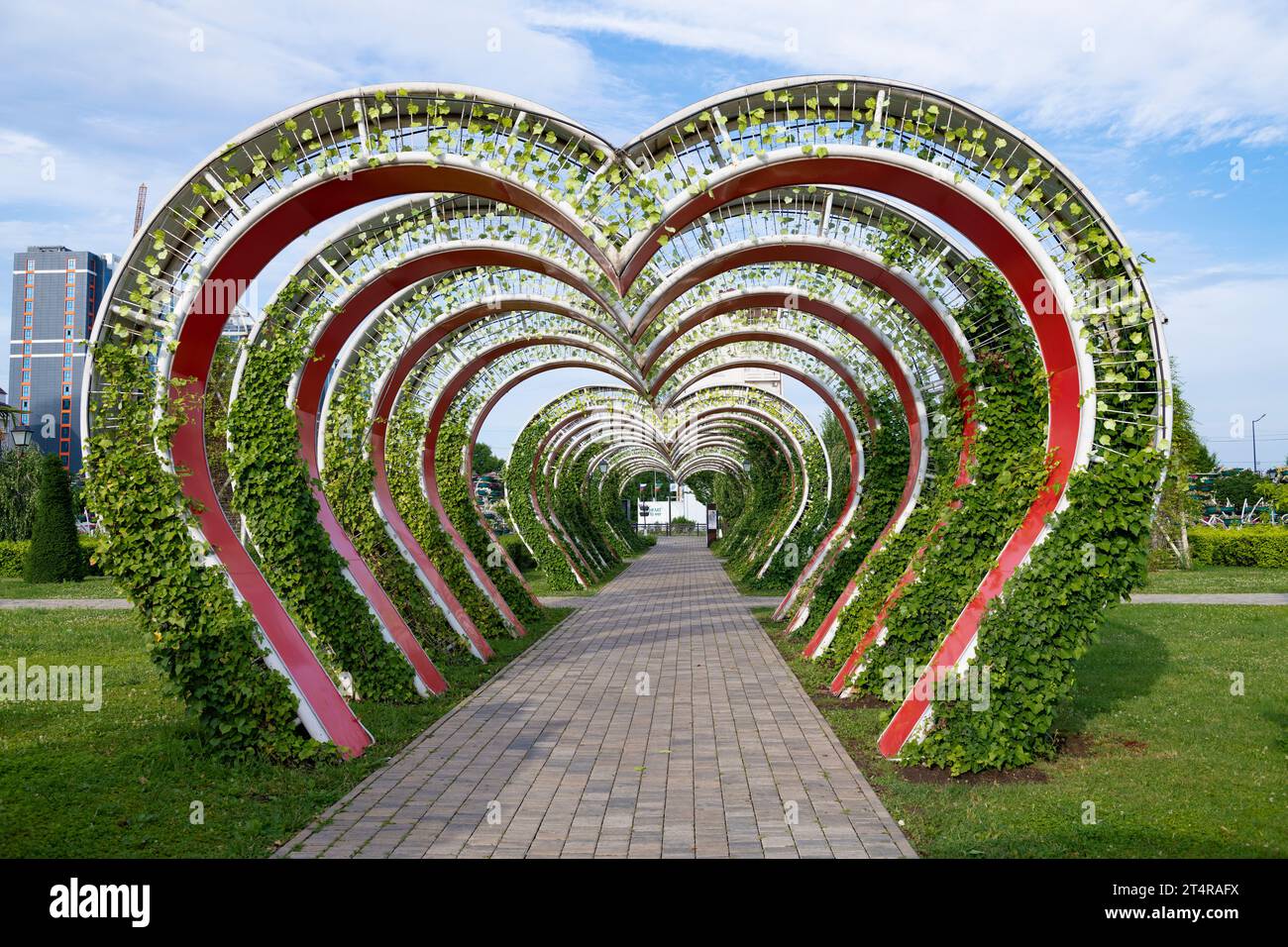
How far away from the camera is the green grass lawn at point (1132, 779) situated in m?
4.76

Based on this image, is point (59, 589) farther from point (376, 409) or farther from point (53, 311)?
point (53, 311)

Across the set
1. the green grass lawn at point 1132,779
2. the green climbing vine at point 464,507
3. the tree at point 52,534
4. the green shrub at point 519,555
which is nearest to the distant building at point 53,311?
the green shrub at point 519,555

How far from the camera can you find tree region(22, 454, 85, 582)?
2131 cm

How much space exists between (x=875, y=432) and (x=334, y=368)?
19.7 feet

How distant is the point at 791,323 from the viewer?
12.5 metres

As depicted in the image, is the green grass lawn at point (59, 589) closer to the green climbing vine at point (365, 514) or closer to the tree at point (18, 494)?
the tree at point (18, 494)

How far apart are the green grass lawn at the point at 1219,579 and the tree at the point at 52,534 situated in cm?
2076

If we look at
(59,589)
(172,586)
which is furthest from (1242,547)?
(59,589)

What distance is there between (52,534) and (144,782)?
1848 centimetres

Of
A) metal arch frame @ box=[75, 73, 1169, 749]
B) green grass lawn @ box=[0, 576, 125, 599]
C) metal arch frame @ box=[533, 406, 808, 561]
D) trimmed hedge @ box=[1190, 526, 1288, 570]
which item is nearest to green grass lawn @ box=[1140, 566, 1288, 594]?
trimmed hedge @ box=[1190, 526, 1288, 570]

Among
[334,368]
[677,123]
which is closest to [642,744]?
[677,123]

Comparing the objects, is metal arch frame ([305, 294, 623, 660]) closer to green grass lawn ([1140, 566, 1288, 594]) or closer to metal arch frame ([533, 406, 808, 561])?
metal arch frame ([533, 406, 808, 561])

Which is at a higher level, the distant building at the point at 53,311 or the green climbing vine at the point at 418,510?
the distant building at the point at 53,311

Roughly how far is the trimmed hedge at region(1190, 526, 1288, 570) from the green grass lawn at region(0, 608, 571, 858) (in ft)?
76.0
